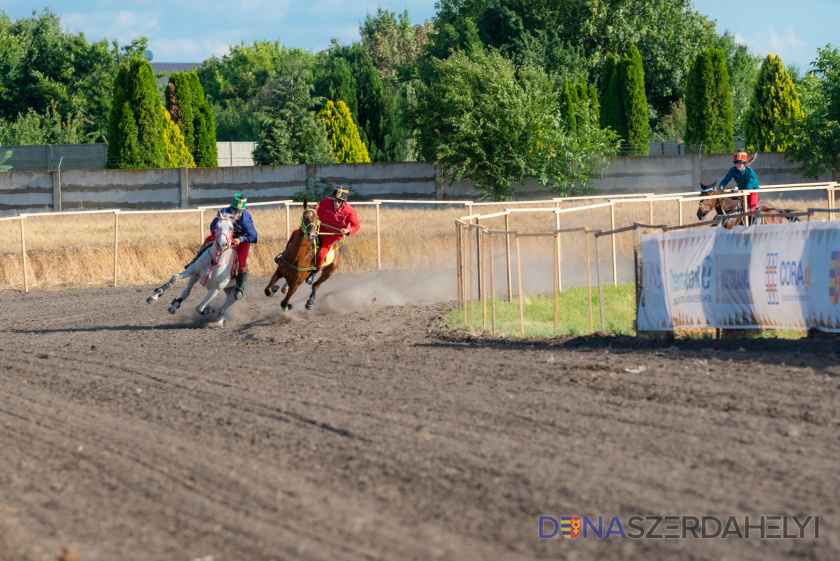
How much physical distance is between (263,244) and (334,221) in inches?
399

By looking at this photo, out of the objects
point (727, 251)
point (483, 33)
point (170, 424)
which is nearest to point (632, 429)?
point (170, 424)

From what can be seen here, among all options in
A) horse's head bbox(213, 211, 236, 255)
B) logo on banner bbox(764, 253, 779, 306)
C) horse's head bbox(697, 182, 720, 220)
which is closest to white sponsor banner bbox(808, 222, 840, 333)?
logo on banner bbox(764, 253, 779, 306)

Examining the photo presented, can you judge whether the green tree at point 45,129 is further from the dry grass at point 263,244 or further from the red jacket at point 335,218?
the red jacket at point 335,218

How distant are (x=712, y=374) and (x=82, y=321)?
11752 millimetres

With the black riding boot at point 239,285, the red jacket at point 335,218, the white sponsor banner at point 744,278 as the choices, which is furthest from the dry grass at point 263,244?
the white sponsor banner at point 744,278

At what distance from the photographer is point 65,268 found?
78.4 ft

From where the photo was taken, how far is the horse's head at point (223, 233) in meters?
14.1

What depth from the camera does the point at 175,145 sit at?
49.6m

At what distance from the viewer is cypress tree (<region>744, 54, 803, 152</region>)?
41.6 m

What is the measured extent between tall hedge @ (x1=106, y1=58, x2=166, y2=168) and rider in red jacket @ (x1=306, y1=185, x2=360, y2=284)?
87.6ft

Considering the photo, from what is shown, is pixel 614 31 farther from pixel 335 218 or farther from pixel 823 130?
pixel 335 218

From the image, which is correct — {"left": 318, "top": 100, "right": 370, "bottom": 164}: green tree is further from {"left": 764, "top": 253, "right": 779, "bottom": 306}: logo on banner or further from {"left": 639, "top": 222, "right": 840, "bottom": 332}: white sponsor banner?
{"left": 764, "top": 253, "right": 779, "bottom": 306}: logo on banner

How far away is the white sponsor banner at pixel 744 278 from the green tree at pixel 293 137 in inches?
1521

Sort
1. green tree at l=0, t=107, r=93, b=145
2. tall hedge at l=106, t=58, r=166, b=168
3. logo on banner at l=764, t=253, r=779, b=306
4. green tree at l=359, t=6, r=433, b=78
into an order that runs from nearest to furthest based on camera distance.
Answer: logo on banner at l=764, t=253, r=779, b=306
tall hedge at l=106, t=58, r=166, b=168
green tree at l=0, t=107, r=93, b=145
green tree at l=359, t=6, r=433, b=78
